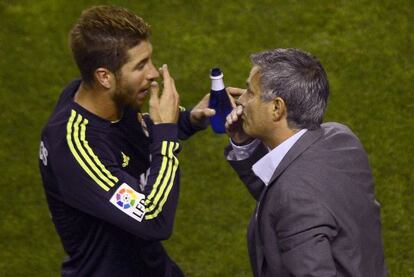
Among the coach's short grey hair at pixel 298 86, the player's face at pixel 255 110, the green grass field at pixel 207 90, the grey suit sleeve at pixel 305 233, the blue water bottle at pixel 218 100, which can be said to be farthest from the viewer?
the green grass field at pixel 207 90

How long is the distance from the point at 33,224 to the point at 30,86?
144 centimetres

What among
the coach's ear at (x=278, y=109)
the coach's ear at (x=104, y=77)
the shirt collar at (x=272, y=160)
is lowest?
the shirt collar at (x=272, y=160)

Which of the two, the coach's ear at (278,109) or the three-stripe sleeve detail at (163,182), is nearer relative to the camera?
the coach's ear at (278,109)

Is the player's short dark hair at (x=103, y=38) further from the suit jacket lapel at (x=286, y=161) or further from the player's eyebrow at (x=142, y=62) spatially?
the suit jacket lapel at (x=286, y=161)

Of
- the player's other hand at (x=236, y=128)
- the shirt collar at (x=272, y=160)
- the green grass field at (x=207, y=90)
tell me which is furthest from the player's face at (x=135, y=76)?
the green grass field at (x=207, y=90)

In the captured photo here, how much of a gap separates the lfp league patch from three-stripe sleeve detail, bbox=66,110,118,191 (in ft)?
0.21

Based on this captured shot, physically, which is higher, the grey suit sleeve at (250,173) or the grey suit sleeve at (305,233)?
the grey suit sleeve at (305,233)

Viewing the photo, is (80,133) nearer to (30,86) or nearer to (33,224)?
(33,224)

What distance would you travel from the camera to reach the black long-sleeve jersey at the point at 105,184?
5.23m

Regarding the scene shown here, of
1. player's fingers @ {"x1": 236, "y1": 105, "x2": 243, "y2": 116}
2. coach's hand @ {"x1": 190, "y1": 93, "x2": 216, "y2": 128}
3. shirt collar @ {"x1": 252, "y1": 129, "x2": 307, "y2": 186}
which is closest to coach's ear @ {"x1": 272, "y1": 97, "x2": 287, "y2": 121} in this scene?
shirt collar @ {"x1": 252, "y1": 129, "x2": 307, "y2": 186}

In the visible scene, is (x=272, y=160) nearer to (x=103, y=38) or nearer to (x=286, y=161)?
(x=286, y=161)

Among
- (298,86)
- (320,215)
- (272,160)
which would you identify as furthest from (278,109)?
(320,215)

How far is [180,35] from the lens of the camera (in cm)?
921

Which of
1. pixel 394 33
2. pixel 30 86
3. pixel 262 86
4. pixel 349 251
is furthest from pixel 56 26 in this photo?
pixel 349 251
